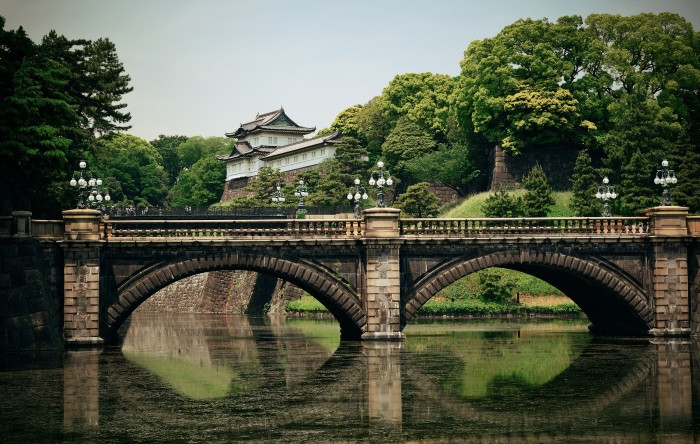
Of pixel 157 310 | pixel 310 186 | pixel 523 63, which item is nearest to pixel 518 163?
pixel 523 63

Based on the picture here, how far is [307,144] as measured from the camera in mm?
133500

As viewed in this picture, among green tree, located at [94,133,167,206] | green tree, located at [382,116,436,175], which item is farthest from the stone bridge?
green tree, located at [94,133,167,206]

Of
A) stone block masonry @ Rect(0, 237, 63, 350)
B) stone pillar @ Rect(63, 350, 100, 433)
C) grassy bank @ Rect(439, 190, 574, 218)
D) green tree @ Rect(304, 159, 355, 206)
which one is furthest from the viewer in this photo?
green tree @ Rect(304, 159, 355, 206)

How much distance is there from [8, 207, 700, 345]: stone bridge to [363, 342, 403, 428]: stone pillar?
3.55 metres

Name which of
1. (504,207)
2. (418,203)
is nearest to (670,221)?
(504,207)

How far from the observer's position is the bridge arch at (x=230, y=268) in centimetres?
5447

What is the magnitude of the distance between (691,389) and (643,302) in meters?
21.7

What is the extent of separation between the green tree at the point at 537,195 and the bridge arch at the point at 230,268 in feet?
118

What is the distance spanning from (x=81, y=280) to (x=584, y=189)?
48.6 meters

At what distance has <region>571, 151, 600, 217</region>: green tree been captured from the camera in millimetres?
85875

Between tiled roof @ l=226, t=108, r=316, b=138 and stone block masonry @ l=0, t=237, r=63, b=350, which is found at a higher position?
tiled roof @ l=226, t=108, r=316, b=138

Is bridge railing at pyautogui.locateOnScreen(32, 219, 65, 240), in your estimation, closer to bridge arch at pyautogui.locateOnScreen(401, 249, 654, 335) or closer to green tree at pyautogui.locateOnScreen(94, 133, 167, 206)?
bridge arch at pyautogui.locateOnScreen(401, 249, 654, 335)

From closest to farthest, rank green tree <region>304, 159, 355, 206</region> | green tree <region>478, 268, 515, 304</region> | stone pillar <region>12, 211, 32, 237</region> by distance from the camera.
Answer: stone pillar <region>12, 211, 32, 237</region> → green tree <region>478, 268, 515, 304</region> → green tree <region>304, 159, 355, 206</region>

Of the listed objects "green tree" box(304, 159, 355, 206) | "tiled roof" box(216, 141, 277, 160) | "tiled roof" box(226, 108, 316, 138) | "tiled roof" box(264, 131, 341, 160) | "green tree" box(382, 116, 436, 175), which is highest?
"tiled roof" box(226, 108, 316, 138)
